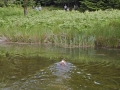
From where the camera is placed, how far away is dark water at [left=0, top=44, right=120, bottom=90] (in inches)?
260

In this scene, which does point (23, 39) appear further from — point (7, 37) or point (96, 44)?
point (96, 44)

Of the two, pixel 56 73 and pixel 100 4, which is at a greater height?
pixel 100 4

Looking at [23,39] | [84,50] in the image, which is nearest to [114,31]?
[84,50]

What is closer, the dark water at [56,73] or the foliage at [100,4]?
the dark water at [56,73]

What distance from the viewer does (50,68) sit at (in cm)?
848

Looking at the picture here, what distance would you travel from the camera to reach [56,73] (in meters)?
7.84

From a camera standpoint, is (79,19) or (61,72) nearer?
(61,72)

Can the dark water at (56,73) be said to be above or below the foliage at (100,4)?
below

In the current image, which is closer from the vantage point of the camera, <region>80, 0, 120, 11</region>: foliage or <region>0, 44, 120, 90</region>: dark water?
<region>0, 44, 120, 90</region>: dark water

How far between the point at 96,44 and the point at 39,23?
587 centimetres

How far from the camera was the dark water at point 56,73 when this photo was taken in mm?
6598

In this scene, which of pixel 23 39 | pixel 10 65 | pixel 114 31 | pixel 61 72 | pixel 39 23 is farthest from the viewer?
pixel 39 23

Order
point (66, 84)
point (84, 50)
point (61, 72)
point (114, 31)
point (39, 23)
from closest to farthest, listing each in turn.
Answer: point (66, 84) → point (61, 72) → point (84, 50) → point (114, 31) → point (39, 23)

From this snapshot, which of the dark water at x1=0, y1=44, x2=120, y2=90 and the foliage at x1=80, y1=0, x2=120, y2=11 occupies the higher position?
the foliage at x1=80, y1=0, x2=120, y2=11
